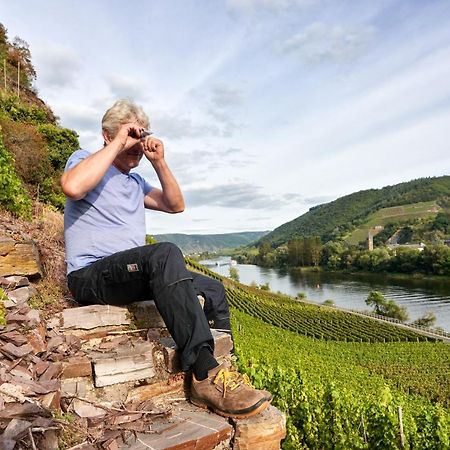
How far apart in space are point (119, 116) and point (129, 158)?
379 millimetres

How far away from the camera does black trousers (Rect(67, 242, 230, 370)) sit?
8.13 feet

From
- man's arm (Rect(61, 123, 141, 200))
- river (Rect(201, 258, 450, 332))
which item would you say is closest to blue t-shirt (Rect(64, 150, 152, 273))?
man's arm (Rect(61, 123, 141, 200))

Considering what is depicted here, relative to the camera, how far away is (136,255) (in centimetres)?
271

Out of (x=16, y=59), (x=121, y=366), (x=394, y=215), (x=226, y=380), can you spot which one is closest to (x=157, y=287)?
(x=121, y=366)

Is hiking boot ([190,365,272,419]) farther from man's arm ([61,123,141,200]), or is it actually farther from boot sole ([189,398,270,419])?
man's arm ([61,123,141,200])

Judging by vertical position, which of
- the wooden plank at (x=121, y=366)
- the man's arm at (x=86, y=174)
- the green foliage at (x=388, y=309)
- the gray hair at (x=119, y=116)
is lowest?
the green foliage at (x=388, y=309)

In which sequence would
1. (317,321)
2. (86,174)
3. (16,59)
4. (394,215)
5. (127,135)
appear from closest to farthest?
(86,174), (127,135), (16,59), (317,321), (394,215)

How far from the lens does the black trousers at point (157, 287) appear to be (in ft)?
8.13

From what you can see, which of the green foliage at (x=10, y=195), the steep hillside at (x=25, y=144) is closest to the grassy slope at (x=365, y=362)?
the steep hillside at (x=25, y=144)

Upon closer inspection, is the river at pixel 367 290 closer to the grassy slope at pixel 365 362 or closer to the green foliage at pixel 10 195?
the grassy slope at pixel 365 362

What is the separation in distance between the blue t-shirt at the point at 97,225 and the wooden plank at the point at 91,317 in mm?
320

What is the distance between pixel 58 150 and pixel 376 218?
18151 cm

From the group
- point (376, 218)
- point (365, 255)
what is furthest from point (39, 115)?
point (376, 218)

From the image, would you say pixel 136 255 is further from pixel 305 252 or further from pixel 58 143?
pixel 305 252
